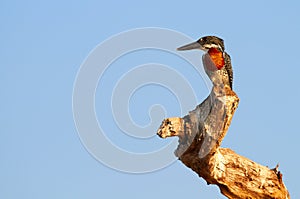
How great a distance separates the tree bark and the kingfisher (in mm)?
143

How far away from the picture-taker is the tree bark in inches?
254

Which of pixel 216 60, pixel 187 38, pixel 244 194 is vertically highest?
pixel 187 38

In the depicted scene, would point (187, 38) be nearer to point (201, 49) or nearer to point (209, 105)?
point (201, 49)

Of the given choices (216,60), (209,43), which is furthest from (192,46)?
(216,60)

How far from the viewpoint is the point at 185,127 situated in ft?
21.1

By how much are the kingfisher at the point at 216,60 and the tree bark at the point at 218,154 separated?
0.47ft

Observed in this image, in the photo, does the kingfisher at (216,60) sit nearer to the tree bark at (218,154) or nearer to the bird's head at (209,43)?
the bird's head at (209,43)

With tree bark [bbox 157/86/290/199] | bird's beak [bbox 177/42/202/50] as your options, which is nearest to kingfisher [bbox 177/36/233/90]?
bird's beak [bbox 177/42/202/50]

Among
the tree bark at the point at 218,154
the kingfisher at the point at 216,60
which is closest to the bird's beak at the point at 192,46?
the kingfisher at the point at 216,60

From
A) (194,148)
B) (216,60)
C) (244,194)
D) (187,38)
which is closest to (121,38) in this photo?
(187,38)

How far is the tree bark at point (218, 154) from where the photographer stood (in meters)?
6.45

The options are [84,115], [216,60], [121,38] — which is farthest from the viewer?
[121,38]

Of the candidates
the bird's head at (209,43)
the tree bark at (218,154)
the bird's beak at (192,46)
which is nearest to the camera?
the tree bark at (218,154)

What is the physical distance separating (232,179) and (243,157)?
1.08 ft
